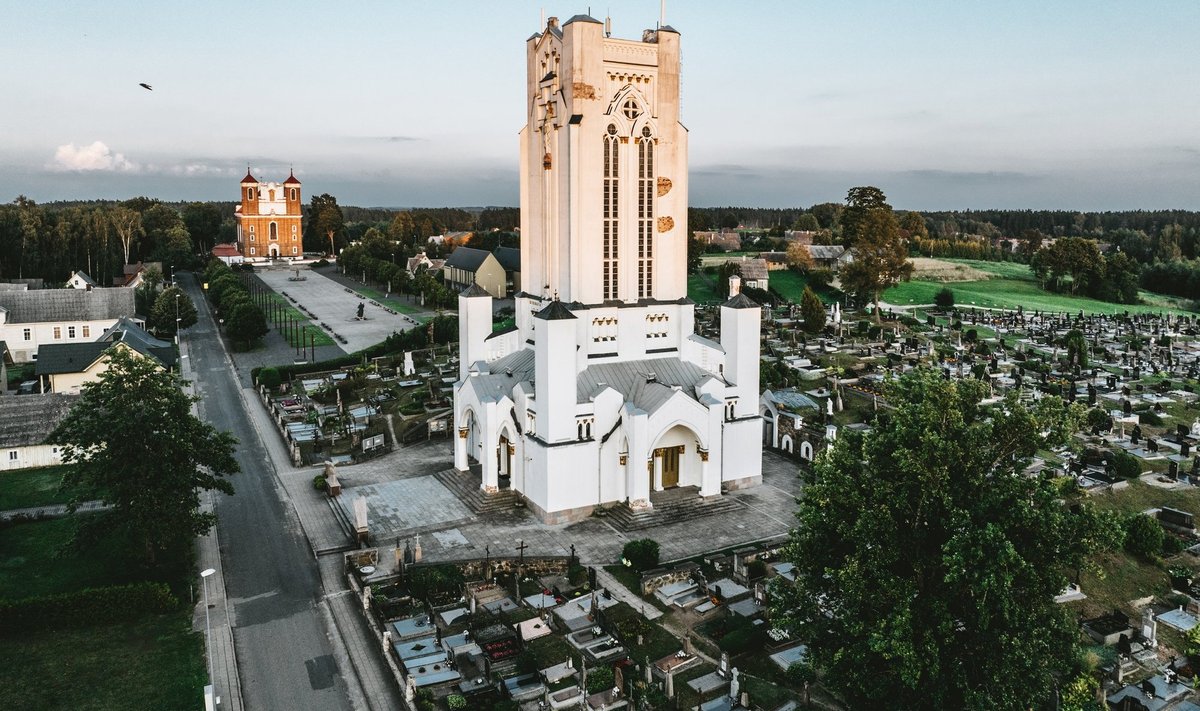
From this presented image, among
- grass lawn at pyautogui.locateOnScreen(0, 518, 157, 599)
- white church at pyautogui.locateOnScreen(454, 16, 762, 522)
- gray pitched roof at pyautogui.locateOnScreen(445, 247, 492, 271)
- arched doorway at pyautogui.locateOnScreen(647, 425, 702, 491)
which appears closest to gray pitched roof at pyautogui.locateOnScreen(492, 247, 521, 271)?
gray pitched roof at pyautogui.locateOnScreen(445, 247, 492, 271)

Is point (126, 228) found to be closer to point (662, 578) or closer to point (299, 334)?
point (299, 334)

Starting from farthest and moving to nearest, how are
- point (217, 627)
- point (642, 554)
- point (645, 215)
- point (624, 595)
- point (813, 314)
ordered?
point (813, 314)
point (645, 215)
point (642, 554)
point (624, 595)
point (217, 627)

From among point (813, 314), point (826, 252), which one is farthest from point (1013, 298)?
point (813, 314)

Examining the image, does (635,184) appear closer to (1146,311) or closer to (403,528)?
(403,528)

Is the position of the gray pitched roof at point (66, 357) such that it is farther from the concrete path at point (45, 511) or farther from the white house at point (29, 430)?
the concrete path at point (45, 511)

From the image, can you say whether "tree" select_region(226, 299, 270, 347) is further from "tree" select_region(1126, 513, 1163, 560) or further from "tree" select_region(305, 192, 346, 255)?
"tree" select_region(305, 192, 346, 255)
